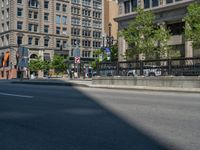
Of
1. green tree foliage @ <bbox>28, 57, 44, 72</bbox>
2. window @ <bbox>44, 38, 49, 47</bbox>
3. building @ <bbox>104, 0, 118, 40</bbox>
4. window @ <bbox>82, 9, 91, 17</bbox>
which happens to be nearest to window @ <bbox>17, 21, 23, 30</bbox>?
window @ <bbox>44, 38, 49, 47</bbox>

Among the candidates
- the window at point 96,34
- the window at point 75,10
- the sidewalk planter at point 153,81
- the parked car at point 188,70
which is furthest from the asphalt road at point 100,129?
the window at point 96,34

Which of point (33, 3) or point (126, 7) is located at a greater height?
point (33, 3)

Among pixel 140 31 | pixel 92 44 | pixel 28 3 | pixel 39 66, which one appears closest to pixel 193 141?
pixel 140 31

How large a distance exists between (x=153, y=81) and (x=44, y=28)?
231ft

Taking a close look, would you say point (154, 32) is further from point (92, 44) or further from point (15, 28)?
point (92, 44)

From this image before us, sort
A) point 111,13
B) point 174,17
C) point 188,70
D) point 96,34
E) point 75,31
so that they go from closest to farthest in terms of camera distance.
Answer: point 188,70, point 174,17, point 75,31, point 96,34, point 111,13

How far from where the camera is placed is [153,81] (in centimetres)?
2277

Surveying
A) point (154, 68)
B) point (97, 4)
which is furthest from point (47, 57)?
point (154, 68)

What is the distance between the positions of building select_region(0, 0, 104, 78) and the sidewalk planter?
173ft

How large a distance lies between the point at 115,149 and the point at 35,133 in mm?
2054

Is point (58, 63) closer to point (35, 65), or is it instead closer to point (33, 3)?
point (35, 65)

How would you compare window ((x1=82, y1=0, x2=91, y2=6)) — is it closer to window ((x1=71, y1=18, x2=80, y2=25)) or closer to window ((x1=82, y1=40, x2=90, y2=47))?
window ((x1=71, y1=18, x2=80, y2=25))

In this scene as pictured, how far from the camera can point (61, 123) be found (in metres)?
7.96

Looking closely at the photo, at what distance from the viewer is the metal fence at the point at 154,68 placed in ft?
69.2
